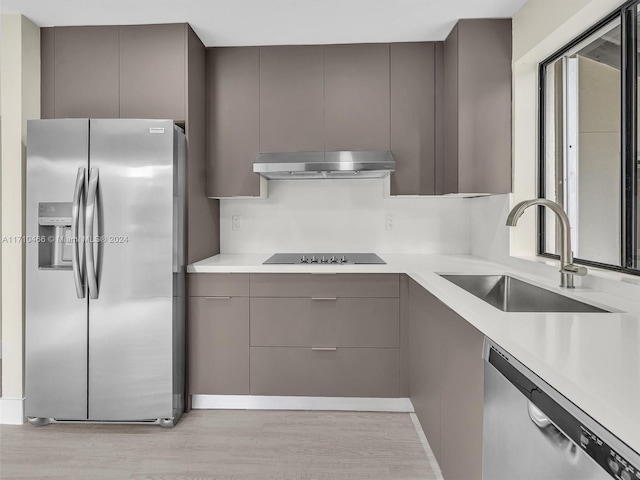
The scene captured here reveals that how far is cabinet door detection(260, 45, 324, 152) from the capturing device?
289 centimetres

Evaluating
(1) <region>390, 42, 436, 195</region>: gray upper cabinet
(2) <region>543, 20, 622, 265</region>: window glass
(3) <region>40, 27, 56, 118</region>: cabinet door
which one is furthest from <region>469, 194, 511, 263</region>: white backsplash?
(3) <region>40, 27, 56, 118</region>: cabinet door

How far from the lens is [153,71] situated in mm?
2598

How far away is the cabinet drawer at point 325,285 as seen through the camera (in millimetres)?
2568

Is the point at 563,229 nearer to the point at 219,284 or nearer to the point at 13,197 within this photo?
the point at 219,284

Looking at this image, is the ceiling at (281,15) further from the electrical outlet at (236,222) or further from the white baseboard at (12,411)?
the white baseboard at (12,411)

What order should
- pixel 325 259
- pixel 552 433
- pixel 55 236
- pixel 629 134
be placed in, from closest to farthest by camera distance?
pixel 552 433 < pixel 629 134 < pixel 55 236 < pixel 325 259

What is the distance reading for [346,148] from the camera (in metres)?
2.90

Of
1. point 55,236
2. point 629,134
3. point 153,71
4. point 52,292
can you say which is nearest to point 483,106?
point 629,134

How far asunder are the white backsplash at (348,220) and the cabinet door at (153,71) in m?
0.93

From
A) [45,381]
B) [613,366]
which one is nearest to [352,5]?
[613,366]

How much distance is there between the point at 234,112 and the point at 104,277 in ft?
4.65

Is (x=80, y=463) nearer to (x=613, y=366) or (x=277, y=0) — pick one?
(x=613, y=366)

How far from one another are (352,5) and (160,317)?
2.14 m

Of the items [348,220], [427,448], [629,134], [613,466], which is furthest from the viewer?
[348,220]
